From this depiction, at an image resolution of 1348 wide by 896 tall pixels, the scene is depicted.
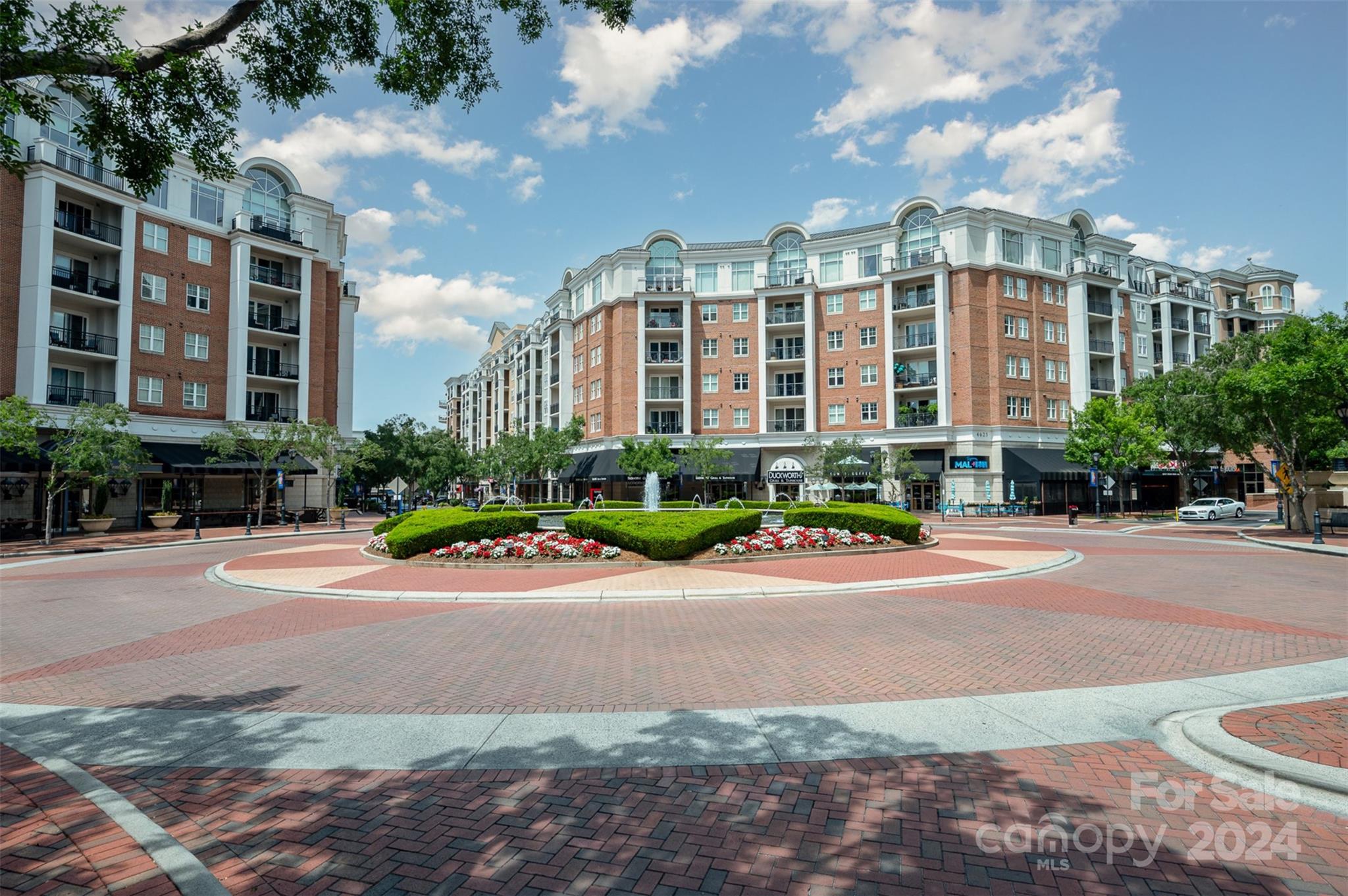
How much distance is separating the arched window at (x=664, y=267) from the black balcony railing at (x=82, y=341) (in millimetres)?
32993

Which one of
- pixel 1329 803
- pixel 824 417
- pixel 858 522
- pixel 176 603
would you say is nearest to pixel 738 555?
pixel 858 522

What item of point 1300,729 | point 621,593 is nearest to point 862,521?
point 621,593

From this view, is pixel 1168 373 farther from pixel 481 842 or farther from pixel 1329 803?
pixel 481 842

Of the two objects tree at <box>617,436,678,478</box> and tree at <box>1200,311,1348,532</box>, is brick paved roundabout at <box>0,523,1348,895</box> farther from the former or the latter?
tree at <box>617,436,678,478</box>

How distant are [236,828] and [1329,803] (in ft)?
22.3

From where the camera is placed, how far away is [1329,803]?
4.28 meters

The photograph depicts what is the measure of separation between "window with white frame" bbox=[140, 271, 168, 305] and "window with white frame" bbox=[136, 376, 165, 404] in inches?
172

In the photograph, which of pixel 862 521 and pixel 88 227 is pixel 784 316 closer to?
pixel 862 521

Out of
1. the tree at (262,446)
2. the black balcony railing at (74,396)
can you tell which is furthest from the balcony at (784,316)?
the black balcony railing at (74,396)

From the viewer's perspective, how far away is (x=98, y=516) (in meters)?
33.7

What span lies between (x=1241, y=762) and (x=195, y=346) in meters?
48.0

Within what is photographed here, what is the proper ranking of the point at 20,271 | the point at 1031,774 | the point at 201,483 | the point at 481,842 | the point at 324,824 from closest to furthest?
the point at 481,842 → the point at 324,824 → the point at 1031,774 → the point at 20,271 → the point at 201,483

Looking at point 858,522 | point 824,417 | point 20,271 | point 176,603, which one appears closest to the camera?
point 176,603

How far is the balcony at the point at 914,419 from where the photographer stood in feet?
154
